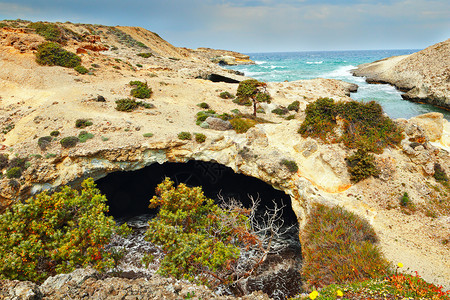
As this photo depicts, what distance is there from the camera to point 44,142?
62.5ft

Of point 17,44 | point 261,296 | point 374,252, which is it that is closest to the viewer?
point 261,296

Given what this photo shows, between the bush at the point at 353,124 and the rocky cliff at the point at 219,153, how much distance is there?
827mm

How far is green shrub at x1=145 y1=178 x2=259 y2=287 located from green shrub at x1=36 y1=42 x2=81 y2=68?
35.8 m

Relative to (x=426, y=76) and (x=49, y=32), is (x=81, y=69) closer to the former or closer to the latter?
(x=49, y=32)

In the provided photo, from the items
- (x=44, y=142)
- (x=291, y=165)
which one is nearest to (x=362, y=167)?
(x=291, y=165)

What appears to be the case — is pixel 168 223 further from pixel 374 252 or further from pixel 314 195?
pixel 374 252

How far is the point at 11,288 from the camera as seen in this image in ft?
27.8

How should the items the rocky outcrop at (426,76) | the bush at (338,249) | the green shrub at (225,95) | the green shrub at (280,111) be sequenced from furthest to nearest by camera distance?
the rocky outcrop at (426,76) → the green shrub at (225,95) → the green shrub at (280,111) → the bush at (338,249)

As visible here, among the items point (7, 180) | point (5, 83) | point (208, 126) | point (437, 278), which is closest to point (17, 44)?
point (5, 83)

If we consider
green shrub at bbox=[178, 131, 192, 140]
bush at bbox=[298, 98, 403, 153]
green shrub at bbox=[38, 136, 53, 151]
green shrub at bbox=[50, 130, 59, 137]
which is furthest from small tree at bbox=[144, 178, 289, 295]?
green shrub at bbox=[50, 130, 59, 137]

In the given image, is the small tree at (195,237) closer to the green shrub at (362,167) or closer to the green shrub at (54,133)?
the green shrub at (362,167)

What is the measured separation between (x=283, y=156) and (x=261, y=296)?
10.4m

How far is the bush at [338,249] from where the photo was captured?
1121 centimetres

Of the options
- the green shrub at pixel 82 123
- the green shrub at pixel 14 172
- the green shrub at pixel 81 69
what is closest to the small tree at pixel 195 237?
the green shrub at pixel 14 172
